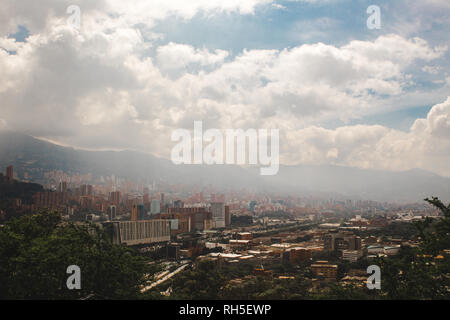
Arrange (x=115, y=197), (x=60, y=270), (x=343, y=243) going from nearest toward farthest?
(x=60, y=270) < (x=343, y=243) < (x=115, y=197)

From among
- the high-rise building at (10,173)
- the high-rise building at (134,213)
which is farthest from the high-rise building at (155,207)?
the high-rise building at (10,173)

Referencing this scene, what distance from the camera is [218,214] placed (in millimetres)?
26266

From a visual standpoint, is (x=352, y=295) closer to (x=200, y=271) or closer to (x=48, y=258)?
(x=200, y=271)

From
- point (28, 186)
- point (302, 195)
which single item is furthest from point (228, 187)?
point (28, 186)

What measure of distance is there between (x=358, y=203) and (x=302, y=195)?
6.07 meters

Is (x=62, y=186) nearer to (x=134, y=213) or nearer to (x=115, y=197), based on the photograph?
(x=115, y=197)

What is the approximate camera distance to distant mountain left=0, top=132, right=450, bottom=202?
16781 mm

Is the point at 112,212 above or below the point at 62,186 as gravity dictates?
below

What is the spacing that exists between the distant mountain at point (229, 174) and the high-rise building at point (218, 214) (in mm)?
2382

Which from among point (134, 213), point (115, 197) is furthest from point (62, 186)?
point (134, 213)

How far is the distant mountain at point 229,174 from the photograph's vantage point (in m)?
16.8

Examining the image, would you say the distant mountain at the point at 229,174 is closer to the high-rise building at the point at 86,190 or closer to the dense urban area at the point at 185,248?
the dense urban area at the point at 185,248

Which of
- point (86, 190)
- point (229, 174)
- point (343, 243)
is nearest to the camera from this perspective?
point (343, 243)

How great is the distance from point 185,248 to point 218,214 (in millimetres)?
11453
